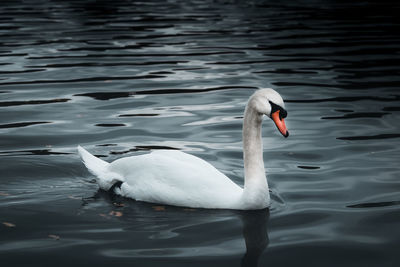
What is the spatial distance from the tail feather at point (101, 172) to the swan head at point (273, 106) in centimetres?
188

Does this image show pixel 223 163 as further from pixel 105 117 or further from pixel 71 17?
pixel 71 17

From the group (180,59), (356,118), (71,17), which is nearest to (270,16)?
(71,17)

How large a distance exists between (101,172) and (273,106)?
2318 mm

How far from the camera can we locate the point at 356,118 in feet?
41.4

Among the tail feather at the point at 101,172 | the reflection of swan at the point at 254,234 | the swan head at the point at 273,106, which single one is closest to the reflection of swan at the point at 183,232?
the reflection of swan at the point at 254,234

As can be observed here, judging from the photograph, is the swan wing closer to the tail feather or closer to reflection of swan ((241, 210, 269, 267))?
the tail feather

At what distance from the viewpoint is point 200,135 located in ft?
38.1

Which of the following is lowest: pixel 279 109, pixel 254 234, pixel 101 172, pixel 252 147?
pixel 254 234

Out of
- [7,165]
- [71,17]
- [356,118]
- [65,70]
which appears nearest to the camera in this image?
[7,165]

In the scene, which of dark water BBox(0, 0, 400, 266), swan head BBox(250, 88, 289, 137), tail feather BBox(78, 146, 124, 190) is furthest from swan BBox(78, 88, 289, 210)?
tail feather BBox(78, 146, 124, 190)

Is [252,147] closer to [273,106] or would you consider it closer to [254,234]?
[273,106]

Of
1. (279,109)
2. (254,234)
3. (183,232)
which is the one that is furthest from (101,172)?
(279,109)

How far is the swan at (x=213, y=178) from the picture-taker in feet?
25.0

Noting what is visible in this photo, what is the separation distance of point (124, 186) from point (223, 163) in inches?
81.2
